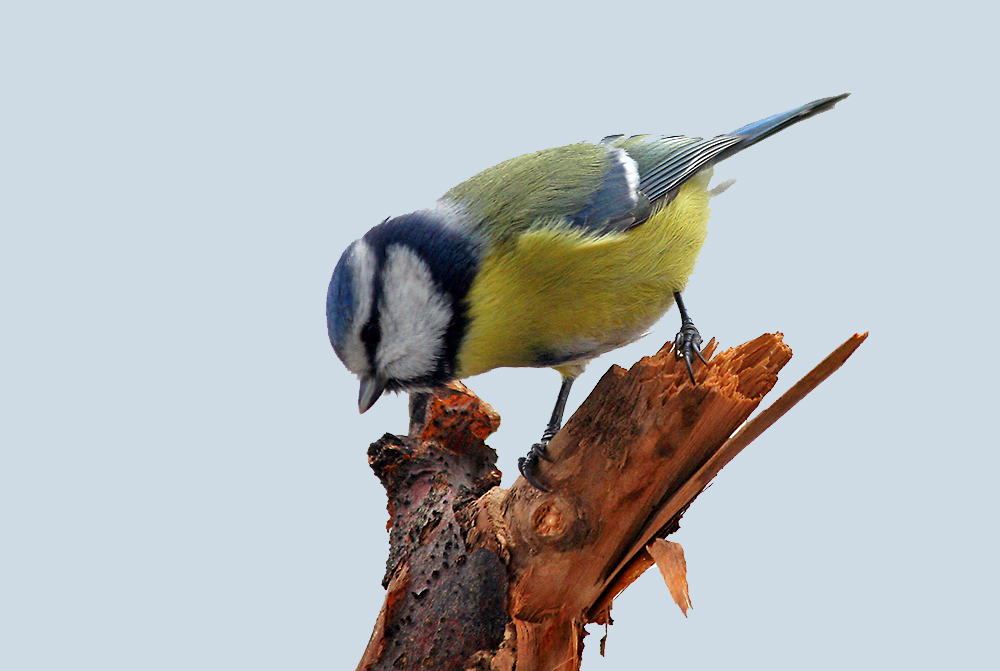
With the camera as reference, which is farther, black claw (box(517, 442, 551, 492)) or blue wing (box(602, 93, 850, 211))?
blue wing (box(602, 93, 850, 211))

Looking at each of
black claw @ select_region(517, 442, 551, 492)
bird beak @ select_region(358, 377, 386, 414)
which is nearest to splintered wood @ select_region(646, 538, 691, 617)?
black claw @ select_region(517, 442, 551, 492)

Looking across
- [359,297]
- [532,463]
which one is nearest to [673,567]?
[532,463]

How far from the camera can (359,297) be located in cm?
208

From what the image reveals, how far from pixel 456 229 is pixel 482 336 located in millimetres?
271

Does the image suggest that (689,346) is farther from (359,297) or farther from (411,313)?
(359,297)

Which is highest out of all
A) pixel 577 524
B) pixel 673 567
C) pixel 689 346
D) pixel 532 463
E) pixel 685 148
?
pixel 685 148

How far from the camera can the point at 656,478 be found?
2.05m

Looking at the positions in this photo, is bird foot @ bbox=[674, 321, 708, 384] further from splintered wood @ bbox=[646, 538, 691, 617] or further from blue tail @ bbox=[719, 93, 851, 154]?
blue tail @ bbox=[719, 93, 851, 154]

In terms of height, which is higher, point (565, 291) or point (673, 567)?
point (565, 291)

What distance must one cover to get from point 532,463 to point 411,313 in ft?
1.62

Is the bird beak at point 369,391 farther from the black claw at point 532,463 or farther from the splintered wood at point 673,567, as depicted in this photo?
the splintered wood at point 673,567

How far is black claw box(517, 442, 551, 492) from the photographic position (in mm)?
2174

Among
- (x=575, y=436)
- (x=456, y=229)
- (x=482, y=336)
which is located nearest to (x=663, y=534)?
(x=575, y=436)

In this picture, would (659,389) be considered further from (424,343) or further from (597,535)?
(424,343)
